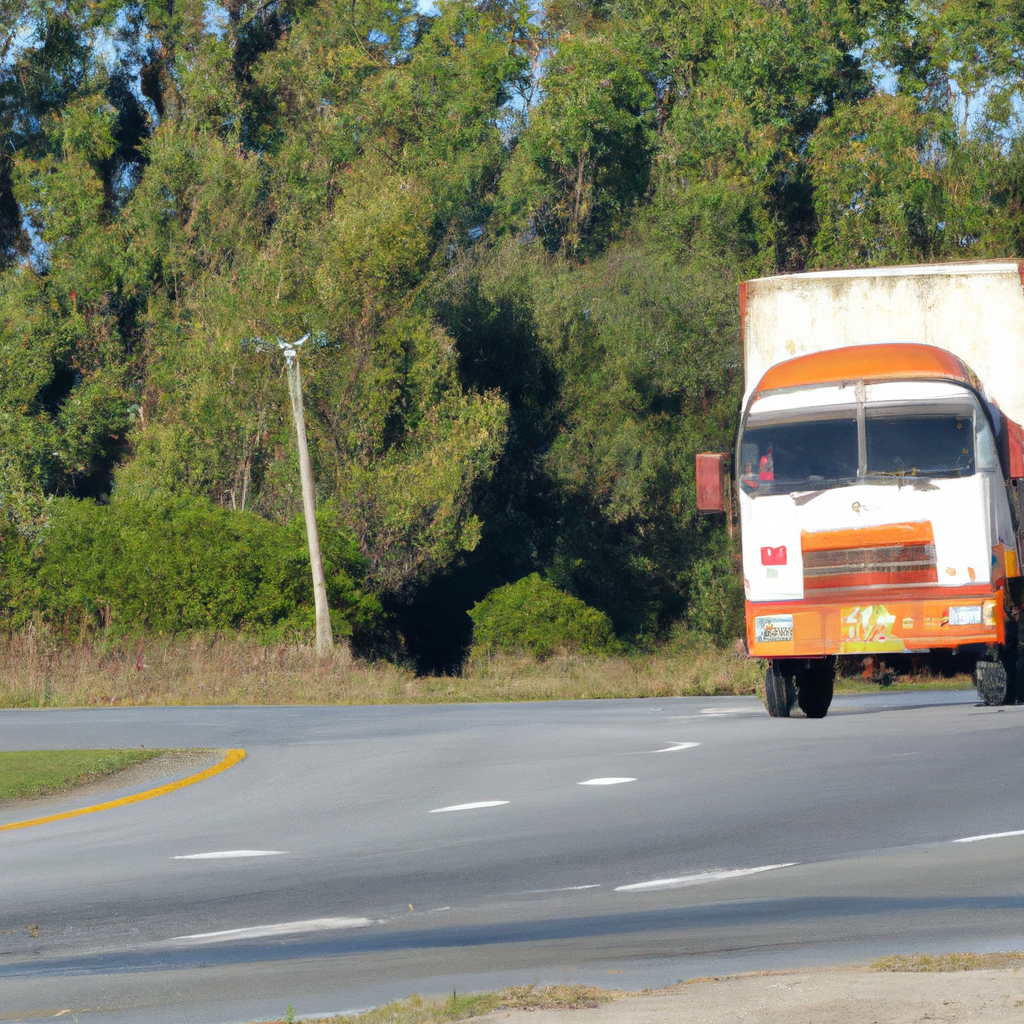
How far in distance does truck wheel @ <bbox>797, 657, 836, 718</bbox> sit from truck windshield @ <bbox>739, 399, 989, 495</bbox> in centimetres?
287

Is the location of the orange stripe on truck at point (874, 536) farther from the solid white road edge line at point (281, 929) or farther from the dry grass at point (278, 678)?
the dry grass at point (278, 678)

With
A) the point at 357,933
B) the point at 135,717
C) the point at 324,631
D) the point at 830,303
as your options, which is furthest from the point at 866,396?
the point at 324,631

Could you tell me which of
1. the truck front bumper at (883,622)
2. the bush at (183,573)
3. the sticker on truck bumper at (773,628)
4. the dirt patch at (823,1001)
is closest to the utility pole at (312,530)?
the bush at (183,573)

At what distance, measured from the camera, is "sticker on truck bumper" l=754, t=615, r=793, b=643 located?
15.2 meters

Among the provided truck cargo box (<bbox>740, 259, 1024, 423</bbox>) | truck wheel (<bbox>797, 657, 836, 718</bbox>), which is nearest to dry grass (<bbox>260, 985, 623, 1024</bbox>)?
truck wheel (<bbox>797, 657, 836, 718</bbox>)

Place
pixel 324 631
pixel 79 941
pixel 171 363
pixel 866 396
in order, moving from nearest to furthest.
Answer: pixel 79 941
pixel 866 396
pixel 324 631
pixel 171 363

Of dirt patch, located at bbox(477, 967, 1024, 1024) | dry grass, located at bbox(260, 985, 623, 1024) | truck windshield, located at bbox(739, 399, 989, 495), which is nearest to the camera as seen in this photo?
dirt patch, located at bbox(477, 967, 1024, 1024)

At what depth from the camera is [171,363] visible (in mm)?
44094

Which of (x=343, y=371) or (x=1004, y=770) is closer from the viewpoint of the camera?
(x=1004, y=770)

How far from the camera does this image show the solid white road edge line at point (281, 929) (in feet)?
24.4

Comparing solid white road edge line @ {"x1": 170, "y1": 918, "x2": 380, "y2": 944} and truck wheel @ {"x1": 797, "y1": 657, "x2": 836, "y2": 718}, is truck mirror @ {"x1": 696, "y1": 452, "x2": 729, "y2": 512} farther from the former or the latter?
solid white road edge line @ {"x1": 170, "y1": 918, "x2": 380, "y2": 944}

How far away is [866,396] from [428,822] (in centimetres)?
685

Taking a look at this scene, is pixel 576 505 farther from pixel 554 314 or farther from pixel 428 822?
pixel 428 822

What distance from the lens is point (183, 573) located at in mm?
36438
